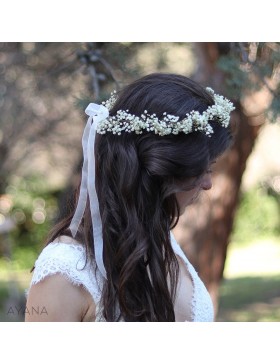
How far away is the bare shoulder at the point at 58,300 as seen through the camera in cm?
154

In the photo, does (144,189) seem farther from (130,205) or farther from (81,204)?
(81,204)

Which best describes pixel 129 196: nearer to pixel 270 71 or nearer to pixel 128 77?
pixel 270 71

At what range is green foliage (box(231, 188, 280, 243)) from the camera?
1348cm

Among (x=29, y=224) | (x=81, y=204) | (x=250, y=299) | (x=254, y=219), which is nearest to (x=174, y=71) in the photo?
(x=250, y=299)

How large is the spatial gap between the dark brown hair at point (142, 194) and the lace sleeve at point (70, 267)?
0.08 ft

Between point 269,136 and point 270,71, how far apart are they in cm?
846

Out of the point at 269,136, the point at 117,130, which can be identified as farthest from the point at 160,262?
the point at 269,136

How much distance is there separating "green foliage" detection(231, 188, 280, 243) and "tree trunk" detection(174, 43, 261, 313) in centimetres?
894

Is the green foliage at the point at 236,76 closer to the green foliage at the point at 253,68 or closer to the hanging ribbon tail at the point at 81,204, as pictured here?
the green foliage at the point at 253,68

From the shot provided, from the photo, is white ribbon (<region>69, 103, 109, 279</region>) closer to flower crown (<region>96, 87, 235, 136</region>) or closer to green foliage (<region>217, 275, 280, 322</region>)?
flower crown (<region>96, 87, 235, 136</region>)

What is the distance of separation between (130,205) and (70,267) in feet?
0.67

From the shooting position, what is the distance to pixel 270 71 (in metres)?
2.70

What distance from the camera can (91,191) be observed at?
5.39 feet

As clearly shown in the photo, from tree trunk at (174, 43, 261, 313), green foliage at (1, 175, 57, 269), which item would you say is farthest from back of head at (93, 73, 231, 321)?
green foliage at (1, 175, 57, 269)
